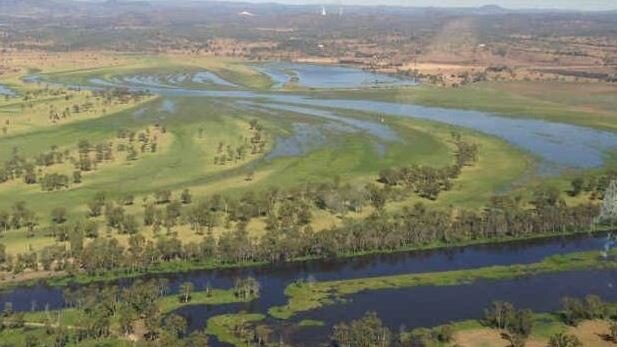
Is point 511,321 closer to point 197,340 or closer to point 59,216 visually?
point 197,340

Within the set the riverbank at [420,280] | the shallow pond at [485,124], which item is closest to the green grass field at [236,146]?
the shallow pond at [485,124]

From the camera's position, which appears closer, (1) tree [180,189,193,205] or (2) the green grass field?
(1) tree [180,189,193,205]


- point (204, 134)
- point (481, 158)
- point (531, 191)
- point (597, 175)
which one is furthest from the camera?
point (204, 134)

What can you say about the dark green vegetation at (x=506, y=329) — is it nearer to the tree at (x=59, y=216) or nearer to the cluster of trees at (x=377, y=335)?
the cluster of trees at (x=377, y=335)

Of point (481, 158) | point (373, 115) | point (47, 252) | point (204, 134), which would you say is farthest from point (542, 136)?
point (47, 252)

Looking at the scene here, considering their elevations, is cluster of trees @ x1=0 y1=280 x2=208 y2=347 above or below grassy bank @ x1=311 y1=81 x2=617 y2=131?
below

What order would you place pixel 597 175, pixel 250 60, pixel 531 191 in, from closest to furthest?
pixel 531 191
pixel 597 175
pixel 250 60

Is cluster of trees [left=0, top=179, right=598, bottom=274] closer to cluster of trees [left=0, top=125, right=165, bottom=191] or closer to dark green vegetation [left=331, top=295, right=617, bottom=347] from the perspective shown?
cluster of trees [left=0, top=125, right=165, bottom=191]

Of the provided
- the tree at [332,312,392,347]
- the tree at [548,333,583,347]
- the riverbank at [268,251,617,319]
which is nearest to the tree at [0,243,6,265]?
the riverbank at [268,251,617,319]

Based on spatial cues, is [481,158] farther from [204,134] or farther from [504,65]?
[504,65]
